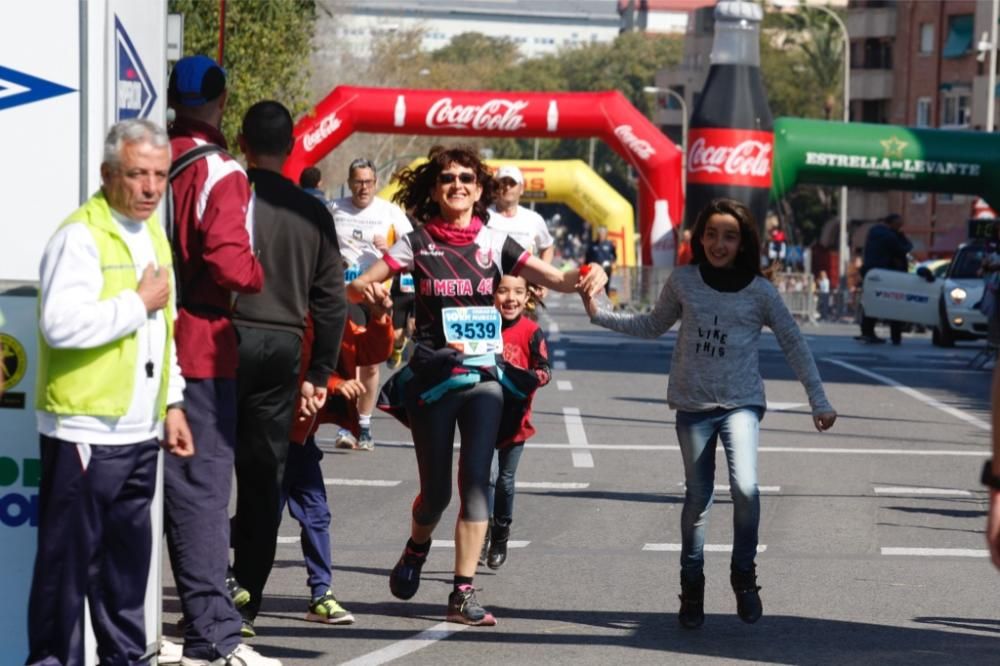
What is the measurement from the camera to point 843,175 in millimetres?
35062

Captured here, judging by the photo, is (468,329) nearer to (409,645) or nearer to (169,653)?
(409,645)

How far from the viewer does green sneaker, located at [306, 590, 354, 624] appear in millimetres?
8484

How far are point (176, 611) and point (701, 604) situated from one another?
209cm

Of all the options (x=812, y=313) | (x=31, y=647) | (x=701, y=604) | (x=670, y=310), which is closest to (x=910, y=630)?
(x=701, y=604)

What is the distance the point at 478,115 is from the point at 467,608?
2674 centimetres

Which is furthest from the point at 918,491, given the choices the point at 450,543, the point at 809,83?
the point at 809,83

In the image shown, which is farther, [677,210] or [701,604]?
[677,210]

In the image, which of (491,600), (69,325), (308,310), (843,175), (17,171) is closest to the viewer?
(69,325)

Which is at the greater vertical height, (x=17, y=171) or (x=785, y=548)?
(x=17, y=171)

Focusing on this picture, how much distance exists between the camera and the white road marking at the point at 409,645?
771 centimetres

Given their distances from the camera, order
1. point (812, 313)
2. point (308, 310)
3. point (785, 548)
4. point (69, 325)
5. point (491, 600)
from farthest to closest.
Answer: point (812, 313) < point (785, 548) < point (491, 600) < point (308, 310) < point (69, 325)

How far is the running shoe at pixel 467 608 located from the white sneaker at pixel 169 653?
49.5 inches

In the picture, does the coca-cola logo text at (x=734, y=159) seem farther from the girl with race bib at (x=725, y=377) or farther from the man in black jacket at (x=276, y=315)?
the man in black jacket at (x=276, y=315)

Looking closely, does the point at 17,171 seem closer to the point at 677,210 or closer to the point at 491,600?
the point at 491,600
